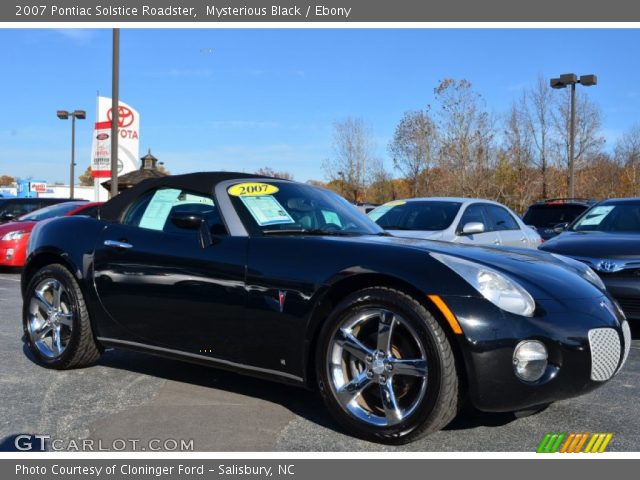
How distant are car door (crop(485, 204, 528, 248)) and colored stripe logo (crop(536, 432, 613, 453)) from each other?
19.3 ft

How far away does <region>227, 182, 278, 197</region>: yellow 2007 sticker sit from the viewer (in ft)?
13.3

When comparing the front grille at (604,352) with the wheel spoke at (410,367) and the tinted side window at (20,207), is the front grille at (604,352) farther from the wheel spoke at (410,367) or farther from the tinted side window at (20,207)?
the tinted side window at (20,207)

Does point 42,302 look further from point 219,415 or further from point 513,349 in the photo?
point 513,349

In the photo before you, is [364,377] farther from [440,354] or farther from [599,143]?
[599,143]

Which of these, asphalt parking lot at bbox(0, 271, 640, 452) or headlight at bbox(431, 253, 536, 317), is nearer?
headlight at bbox(431, 253, 536, 317)

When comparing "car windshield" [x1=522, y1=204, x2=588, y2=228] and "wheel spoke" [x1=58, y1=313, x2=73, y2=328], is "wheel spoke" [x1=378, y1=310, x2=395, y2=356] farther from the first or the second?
"car windshield" [x1=522, y1=204, x2=588, y2=228]

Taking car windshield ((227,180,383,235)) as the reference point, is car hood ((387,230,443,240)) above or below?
below

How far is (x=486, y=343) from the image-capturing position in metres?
2.96

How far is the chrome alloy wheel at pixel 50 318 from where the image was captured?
463cm

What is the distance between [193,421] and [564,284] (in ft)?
6.84

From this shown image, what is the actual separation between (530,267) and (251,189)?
1728 millimetres

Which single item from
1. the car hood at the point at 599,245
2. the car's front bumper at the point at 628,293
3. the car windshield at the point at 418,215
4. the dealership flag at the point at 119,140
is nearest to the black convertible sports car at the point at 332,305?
the car's front bumper at the point at 628,293

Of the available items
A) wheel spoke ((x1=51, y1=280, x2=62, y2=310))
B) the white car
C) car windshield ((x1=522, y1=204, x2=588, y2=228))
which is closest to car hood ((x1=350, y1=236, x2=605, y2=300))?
wheel spoke ((x1=51, y1=280, x2=62, y2=310))
